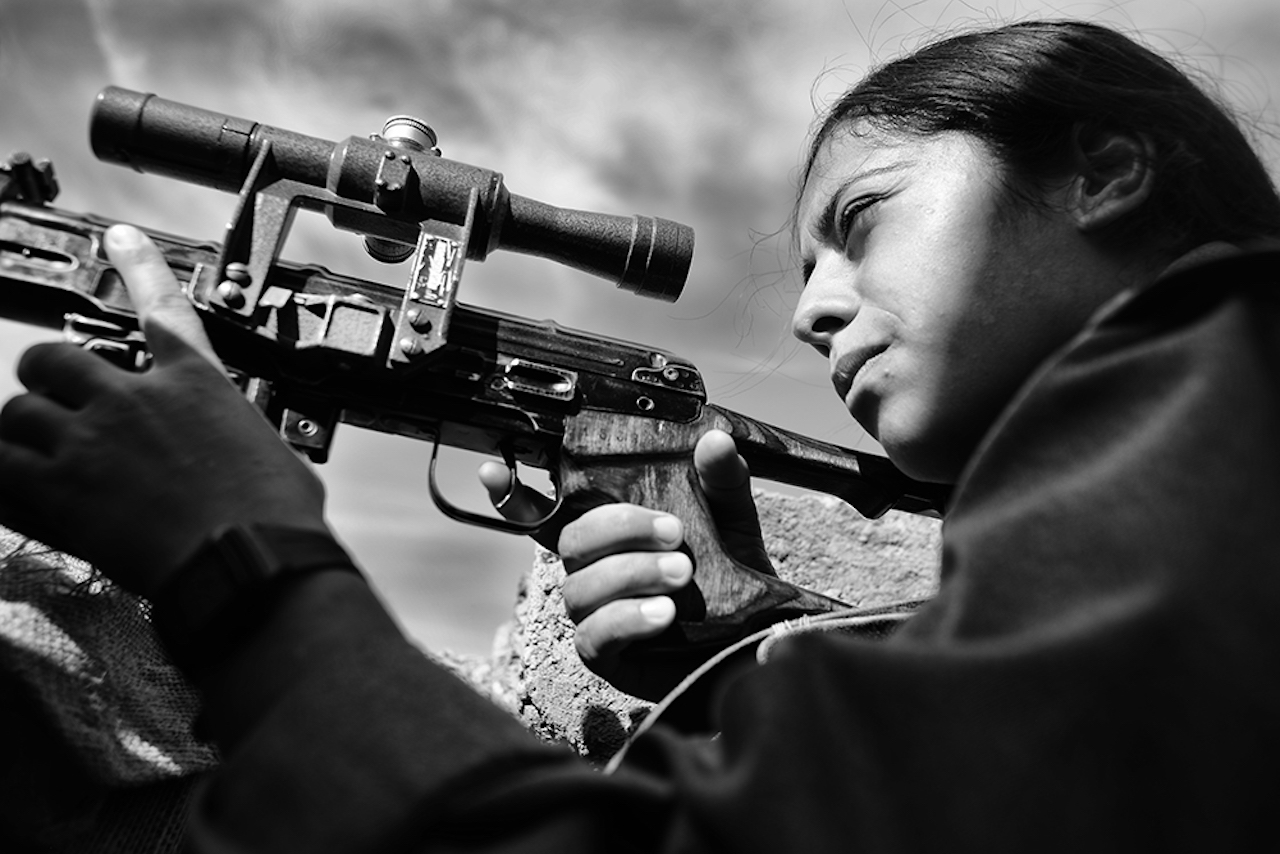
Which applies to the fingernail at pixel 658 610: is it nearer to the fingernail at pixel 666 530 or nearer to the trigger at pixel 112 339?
the fingernail at pixel 666 530

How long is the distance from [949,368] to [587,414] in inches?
29.0

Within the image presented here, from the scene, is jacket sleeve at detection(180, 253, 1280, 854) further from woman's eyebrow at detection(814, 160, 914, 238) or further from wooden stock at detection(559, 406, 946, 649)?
wooden stock at detection(559, 406, 946, 649)

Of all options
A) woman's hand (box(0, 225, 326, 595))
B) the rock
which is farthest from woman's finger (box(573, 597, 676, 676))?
woman's hand (box(0, 225, 326, 595))

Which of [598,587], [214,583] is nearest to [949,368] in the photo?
[598,587]

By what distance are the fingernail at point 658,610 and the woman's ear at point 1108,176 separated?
0.89 metres

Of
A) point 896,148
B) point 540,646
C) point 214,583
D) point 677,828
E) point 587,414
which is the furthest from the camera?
point 540,646

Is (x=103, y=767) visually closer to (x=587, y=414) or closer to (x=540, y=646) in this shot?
(x=587, y=414)

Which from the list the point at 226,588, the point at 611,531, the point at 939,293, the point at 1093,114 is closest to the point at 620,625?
the point at 611,531

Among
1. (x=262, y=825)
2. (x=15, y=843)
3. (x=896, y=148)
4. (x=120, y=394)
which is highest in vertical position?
(x=896, y=148)

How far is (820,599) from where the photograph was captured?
1765 mm

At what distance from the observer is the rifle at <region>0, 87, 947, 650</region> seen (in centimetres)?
146

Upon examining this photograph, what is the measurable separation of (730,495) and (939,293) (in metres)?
0.68

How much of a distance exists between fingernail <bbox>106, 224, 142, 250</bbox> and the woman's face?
3.51 feet

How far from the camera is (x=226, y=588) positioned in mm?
841
